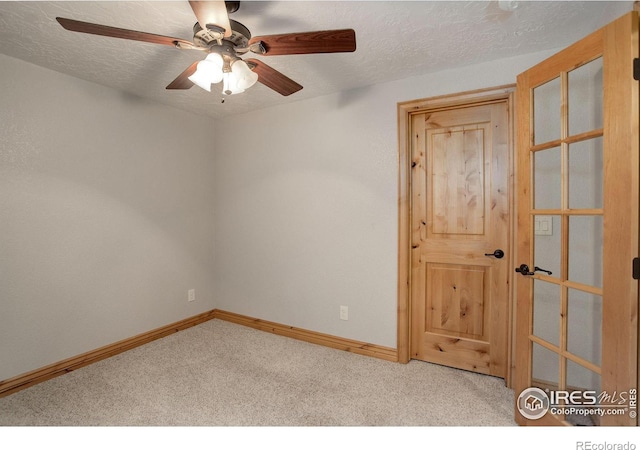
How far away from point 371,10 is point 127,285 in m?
2.89

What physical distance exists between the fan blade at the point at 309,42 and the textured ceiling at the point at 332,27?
315 mm

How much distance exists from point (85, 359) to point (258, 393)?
1.53 metres

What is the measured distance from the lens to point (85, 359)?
2.52 meters

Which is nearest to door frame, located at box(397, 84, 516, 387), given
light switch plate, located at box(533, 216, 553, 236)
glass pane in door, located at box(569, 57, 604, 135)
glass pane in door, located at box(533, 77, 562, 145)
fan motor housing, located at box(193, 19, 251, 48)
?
glass pane in door, located at box(533, 77, 562, 145)

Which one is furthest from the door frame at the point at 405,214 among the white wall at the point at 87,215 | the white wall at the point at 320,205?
the white wall at the point at 87,215

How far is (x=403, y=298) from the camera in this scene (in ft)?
8.39

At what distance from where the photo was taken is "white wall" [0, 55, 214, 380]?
2180 millimetres

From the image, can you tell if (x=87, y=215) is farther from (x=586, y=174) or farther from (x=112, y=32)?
(x=586, y=174)

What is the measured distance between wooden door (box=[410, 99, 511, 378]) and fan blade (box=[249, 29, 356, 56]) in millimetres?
1379

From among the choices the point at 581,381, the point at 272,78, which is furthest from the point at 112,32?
the point at 581,381

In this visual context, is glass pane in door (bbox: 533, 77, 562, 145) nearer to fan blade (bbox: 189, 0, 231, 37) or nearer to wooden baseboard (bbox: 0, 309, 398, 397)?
fan blade (bbox: 189, 0, 231, 37)

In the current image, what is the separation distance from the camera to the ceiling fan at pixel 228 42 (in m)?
1.29
